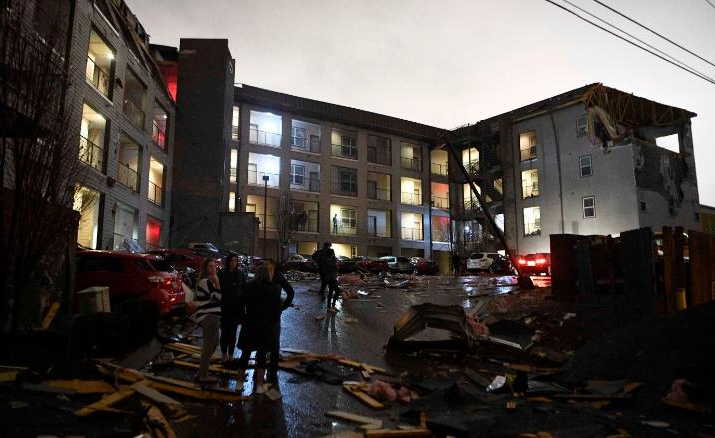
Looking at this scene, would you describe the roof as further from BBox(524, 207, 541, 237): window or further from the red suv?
the red suv

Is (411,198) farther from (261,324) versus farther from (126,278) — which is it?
(261,324)

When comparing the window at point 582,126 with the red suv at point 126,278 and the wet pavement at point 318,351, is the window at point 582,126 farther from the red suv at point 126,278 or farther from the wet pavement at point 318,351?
the red suv at point 126,278

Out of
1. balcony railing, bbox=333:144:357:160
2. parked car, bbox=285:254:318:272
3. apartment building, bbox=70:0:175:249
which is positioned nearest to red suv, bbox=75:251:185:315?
apartment building, bbox=70:0:175:249

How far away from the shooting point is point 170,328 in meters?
11.0

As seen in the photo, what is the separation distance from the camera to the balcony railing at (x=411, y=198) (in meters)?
48.4

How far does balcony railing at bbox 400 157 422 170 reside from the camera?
161ft

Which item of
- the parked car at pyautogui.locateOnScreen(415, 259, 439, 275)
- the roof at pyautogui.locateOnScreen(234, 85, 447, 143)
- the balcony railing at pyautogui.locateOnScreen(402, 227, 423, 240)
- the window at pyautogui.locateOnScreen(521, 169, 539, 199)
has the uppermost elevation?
the roof at pyautogui.locateOnScreen(234, 85, 447, 143)

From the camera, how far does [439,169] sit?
5141cm

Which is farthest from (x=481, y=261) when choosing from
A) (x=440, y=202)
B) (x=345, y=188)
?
(x=440, y=202)

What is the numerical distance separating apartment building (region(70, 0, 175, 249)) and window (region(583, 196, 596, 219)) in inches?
1172

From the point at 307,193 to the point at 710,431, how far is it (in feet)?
128

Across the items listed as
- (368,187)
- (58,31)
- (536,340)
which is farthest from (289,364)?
(368,187)

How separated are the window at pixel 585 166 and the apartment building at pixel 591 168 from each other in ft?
0.25

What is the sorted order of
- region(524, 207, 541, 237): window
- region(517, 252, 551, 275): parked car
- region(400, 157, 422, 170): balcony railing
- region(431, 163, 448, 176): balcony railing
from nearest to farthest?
region(517, 252, 551, 275): parked car
region(524, 207, 541, 237): window
region(400, 157, 422, 170): balcony railing
region(431, 163, 448, 176): balcony railing
